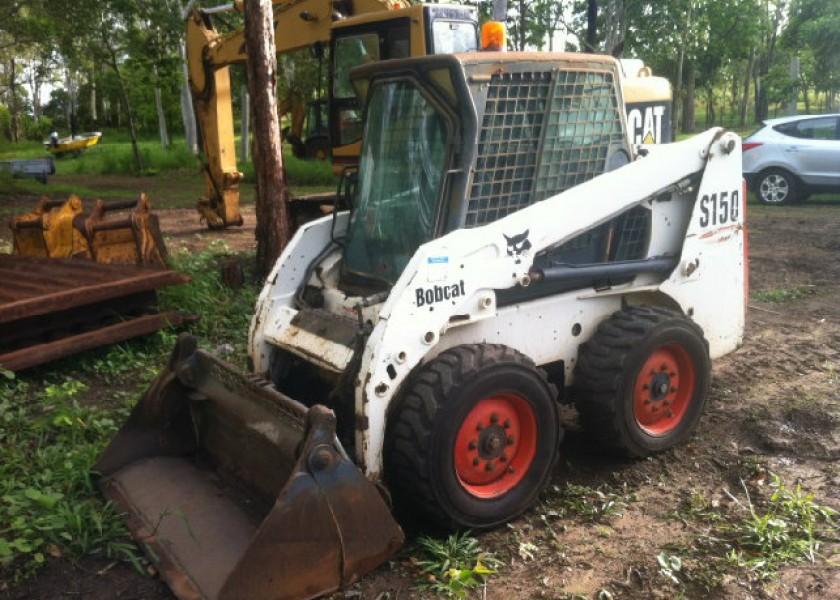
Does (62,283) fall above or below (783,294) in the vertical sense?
above

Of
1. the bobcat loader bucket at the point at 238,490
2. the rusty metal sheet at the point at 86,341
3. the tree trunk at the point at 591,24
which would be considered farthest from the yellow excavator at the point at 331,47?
the bobcat loader bucket at the point at 238,490

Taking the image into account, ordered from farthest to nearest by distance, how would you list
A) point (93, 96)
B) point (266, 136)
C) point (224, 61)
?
point (93, 96), point (224, 61), point (266, 136)

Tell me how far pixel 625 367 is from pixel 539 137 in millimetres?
→ 1207

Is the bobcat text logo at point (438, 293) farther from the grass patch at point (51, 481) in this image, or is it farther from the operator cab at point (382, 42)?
the operator cab at point (382, 42)

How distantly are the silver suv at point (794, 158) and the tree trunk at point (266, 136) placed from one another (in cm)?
878

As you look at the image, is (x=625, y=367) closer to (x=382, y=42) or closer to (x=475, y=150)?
(x=475, y=150)

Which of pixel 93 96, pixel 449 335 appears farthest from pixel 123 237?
pixel 93 96

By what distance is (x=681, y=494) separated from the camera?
3.78m

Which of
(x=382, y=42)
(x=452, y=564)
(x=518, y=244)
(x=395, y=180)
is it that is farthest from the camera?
(x=382, y=42)

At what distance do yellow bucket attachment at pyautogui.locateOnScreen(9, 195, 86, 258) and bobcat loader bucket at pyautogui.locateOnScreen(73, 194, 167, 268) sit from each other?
172 millimetres

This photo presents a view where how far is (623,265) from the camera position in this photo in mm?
3986

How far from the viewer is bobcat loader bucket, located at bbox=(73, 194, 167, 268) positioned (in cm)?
693

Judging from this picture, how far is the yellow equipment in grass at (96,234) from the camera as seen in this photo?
695cm

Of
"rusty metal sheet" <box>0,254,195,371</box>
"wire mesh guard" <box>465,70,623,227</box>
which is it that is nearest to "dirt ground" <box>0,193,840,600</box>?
"wire mesh guard" <box>465,70,623,227</box>
